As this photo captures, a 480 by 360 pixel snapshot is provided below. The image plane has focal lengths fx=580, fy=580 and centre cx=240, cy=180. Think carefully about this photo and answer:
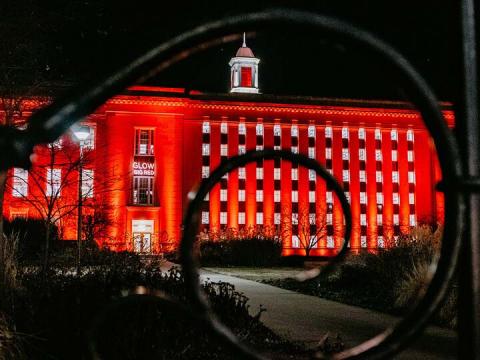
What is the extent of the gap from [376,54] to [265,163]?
59859mm

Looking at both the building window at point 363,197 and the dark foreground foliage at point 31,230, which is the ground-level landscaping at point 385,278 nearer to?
the dark foreground foliage at point 31,230

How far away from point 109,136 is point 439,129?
190 feet

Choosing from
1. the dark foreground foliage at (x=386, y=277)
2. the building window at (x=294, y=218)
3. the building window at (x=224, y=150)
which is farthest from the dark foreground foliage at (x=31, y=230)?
the building window at (x=294, y=218)

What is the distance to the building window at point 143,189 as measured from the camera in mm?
56969

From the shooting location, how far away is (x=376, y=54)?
806mm

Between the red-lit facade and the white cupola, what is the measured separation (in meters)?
5.02

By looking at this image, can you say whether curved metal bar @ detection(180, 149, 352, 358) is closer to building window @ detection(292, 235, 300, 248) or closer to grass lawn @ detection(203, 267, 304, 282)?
grass lawn @ detection(203, 267, 304, 282)

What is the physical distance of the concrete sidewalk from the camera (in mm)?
7397

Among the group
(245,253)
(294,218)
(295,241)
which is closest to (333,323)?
(245,253)

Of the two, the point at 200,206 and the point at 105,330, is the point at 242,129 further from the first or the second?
the point at 200,206

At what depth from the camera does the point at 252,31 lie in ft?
2.59

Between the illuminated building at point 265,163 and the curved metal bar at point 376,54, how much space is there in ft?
177

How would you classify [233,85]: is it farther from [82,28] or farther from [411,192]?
[82,28]

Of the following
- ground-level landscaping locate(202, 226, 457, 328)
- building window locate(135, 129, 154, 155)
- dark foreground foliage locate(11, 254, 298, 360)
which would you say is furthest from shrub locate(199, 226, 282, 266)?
dark foreground foliage locate(11, 254, 298, 360)
